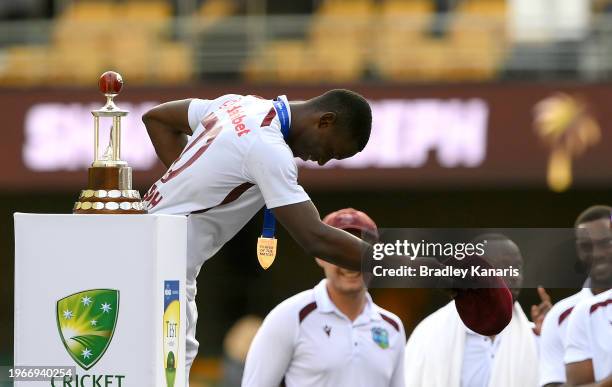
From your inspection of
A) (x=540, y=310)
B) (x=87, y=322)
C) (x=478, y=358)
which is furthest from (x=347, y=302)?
(x=87, y=322)

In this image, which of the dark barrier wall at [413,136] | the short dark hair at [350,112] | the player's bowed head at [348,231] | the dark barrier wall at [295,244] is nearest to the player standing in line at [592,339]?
the player's bowed head at [348,231]

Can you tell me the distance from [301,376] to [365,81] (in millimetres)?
9653

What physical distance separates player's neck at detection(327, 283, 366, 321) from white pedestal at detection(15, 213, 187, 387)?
5.90 feet

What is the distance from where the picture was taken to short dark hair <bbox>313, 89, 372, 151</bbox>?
4070 millimetres

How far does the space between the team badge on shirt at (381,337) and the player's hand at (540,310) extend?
605mm

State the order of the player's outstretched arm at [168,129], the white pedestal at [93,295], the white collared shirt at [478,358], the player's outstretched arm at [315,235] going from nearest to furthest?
1. the white pedestal at [93,295]
2. the player's outstretched arm at [315,235]
3. the player's outstretched arm at [168,129]
4. the white collared shirt at [478,358]

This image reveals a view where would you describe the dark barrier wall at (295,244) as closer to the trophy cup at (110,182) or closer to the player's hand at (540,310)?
the player's hand at (540,310)

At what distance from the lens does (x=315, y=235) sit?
3822 millimetres

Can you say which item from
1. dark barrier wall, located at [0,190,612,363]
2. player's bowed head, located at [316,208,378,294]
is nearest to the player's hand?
player's bowed head, located at [316,208,378,294]

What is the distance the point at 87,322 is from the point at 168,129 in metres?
1.30

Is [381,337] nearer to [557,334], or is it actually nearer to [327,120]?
[557,334]

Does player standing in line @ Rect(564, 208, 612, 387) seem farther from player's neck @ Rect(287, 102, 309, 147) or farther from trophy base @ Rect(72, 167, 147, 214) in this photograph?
trophy base @ Rect(72, 167, 147, 214)

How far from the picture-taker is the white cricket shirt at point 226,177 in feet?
12.8

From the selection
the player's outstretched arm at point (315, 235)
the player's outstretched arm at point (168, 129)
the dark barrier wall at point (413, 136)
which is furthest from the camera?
the dark barrier wall at point (413, 136)
